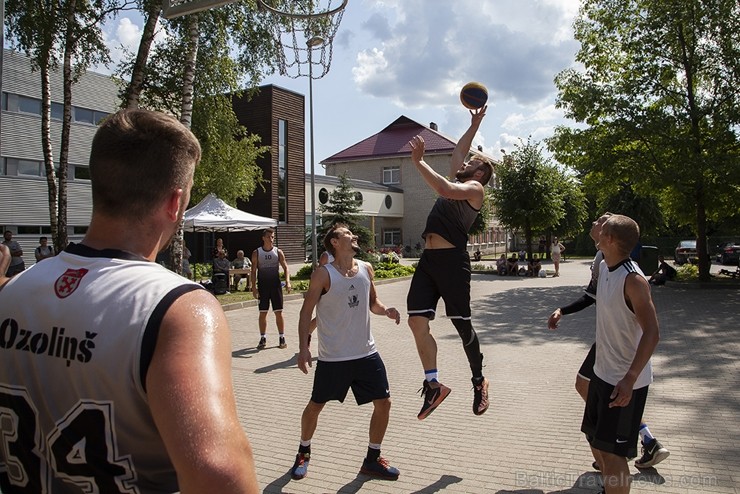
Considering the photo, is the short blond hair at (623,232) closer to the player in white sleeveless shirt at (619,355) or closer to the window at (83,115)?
the player in white sleeveless shirt at (619,355)

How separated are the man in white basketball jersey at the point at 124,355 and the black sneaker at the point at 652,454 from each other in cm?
456

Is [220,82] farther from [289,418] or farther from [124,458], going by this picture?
[124,458]

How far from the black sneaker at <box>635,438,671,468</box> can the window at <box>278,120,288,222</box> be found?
35.4 meters

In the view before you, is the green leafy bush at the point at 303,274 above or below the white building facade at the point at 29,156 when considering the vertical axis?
below

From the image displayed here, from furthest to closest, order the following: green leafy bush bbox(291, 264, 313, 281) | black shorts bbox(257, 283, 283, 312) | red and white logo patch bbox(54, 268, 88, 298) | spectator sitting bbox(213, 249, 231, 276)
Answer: green leafy bush bbox(291, 264, 313, 281) → spectator sitting bbox(213, 249, 231, 276) → black shorts bbox(257, 283, 283, 312) → red and white logo patch bbox(54, 268, 88, 298)

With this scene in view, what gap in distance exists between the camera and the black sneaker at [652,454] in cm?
474

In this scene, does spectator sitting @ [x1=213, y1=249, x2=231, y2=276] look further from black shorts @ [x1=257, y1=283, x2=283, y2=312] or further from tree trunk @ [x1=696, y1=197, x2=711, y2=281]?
tree trunk @ [x1=696, y1=197, x2=711, y2=281]

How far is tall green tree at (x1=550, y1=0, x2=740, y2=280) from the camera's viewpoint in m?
19.9

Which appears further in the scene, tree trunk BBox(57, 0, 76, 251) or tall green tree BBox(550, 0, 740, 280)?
tall green tree BBox(550, 0, 740, 280)

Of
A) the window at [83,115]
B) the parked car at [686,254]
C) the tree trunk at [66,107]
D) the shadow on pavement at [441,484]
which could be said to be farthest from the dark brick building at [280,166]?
the shadow on pavement at [441,484]

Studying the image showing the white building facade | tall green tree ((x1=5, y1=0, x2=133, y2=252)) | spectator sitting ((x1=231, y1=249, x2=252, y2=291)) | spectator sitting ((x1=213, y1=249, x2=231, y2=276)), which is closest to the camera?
tall green tree ((x1=5, y1=0, x2=133, y2=252))

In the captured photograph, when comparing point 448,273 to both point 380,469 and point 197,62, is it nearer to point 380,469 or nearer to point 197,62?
point 380,469

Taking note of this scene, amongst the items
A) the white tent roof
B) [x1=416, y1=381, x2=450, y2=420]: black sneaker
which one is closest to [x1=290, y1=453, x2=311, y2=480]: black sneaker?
[x1=416, y1=381, x2=450, y2=420]: black sneaker

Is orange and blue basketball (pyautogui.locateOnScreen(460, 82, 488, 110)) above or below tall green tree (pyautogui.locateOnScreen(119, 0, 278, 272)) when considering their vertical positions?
below
